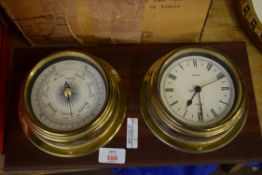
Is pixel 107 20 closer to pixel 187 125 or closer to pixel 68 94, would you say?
pixel 68 94

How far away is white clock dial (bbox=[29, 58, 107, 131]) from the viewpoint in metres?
0.82

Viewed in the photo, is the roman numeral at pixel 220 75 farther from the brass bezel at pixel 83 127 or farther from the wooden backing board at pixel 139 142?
the brass bezel at pixel 83 127

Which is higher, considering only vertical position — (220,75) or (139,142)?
(220,75)

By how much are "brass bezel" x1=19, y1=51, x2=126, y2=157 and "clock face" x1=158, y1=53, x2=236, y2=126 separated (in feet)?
0.37

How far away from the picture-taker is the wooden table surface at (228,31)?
0.96m

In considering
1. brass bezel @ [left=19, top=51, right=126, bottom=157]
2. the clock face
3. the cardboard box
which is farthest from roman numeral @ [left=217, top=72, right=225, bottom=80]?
brass bezel @ [left=19, top=51, right=126, bottom=157]

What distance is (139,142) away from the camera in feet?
2.81

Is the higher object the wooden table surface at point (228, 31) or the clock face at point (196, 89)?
the wooden table surface at point (228, 31)

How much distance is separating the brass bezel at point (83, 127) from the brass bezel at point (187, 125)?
72mm

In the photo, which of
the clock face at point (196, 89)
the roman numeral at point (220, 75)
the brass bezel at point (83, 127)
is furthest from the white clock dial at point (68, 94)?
the roman numeral at point (220, 75)

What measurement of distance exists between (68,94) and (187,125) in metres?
0.28

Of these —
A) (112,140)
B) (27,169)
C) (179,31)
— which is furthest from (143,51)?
(27,169)

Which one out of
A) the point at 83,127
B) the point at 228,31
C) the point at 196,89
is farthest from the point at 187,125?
the point at 228,31

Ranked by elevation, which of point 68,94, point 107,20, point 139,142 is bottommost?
point 139,142
